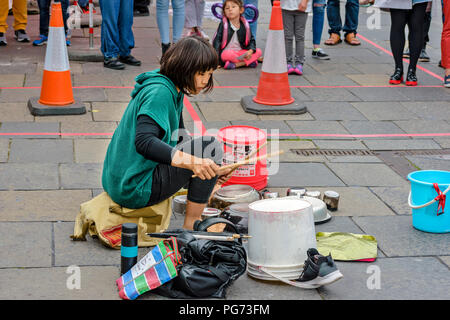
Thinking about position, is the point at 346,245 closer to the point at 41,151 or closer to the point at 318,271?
the point at 318,271

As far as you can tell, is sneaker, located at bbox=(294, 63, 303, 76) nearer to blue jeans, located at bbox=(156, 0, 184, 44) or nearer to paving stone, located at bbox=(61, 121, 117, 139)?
blue jeans, located at bbox=(156, 0, 184, 44)

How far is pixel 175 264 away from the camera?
Answer: 3.42 metres

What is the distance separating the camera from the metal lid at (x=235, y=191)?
4617 millimetres

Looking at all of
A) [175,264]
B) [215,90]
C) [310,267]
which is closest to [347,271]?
[310,267]

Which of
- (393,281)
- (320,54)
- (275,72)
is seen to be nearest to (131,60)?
(275,72)

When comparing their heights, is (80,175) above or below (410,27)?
below

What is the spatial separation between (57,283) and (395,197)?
242 cm

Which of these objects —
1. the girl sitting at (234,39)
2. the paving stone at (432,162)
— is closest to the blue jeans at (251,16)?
the girl sitting at (234,39)

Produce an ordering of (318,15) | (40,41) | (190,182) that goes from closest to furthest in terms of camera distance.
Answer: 1. (190,182)
2. (318,15)
3. (40,41)

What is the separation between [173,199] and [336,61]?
4820mm

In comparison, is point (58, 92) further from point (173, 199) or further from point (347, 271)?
point (347, 271)

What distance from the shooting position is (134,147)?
12.6ft

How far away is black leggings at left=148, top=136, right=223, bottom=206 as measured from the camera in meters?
3.96

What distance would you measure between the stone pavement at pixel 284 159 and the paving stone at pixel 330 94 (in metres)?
0.01
